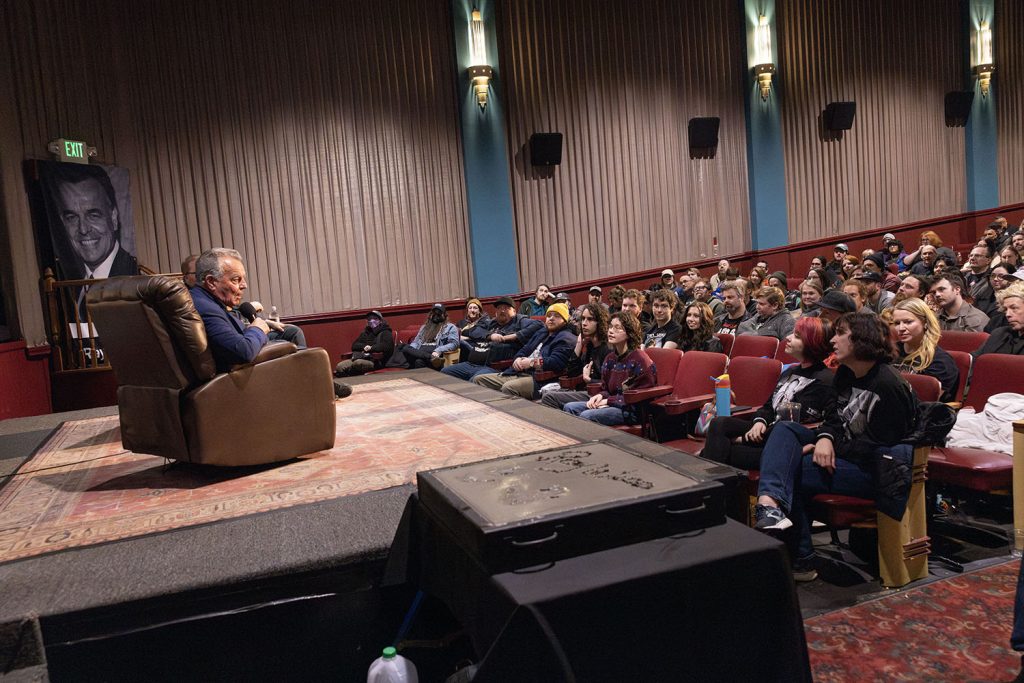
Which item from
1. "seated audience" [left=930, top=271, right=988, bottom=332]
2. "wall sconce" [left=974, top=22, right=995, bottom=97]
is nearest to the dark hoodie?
"seated audience" [left=930, top=271, right=988, bottom=332]

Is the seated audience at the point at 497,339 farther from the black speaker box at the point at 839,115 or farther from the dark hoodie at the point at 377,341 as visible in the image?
the black speaker box at the point at 839,115

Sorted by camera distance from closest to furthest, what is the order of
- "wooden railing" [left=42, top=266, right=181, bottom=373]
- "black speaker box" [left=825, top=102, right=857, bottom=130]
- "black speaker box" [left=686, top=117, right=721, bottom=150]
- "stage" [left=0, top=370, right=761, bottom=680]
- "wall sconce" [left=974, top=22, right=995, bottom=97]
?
"stage" [left=0, top=370, right=761, bottom=680]
"wooden railing" [left=42, top=266, right=181, bottom=373]
"black speaker box" [left=686, top=117, right=721, bottom=150]
"black speaker box" [left=825, top=102, right=857, bottom=130]
"wall sconce" [left=974, top=22, right=995, bottom=97]

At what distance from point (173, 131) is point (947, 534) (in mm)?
7556

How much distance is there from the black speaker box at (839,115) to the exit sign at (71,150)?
922cm

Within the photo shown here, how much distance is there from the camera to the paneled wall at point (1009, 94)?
1218cm

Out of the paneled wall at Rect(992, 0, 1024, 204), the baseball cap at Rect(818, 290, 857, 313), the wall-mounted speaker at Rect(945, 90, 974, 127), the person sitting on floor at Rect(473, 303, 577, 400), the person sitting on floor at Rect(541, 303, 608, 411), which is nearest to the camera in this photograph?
the baseball cap at Rect(818, 290, 857, 313)

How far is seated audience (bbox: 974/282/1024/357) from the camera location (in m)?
3.55

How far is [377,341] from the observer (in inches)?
301

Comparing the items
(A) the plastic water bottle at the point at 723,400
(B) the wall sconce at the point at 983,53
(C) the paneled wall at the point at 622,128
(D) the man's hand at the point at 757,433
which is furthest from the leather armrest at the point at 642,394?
(B) the wall sconce at the point at 983,53

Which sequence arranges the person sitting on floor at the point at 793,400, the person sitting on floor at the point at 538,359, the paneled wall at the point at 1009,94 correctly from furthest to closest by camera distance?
the paneled wall at the point at 1009,94 < the person sitting on floor at the point at 538,359 < the person sitting on floor at the point at 793,400

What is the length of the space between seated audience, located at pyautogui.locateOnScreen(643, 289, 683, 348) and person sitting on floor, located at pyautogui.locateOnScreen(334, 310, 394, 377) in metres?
2.91

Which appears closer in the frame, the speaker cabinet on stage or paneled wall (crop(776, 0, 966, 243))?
the speaker cabinet on stage

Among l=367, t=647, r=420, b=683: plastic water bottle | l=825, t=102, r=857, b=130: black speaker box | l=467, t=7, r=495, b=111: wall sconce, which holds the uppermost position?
l=467, t=7, r=495, b=111: wall sconce

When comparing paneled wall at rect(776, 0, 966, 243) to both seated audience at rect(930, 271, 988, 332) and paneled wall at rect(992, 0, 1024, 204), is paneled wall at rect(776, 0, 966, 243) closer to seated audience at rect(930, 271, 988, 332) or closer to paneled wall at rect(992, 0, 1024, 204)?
paneled wall at rect(992, 0, 1024, 204)
